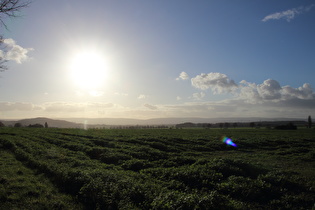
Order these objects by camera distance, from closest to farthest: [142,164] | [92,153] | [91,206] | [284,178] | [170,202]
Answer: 1. [170,202]
2. [91,206]
3. [284,178]
4. [142,164]
5. [92,153]

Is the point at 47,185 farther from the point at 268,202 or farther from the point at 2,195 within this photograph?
the point at 268,202

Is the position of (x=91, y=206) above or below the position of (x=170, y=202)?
below

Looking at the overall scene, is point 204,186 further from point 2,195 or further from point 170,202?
point 2,195

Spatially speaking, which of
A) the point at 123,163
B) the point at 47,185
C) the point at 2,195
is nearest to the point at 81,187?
the point at 47,185

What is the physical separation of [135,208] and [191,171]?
5.49m

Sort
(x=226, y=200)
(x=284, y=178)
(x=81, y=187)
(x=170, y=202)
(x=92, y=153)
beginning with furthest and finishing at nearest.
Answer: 1. (x=92, y=153)
2. (x=284, y=178)
3. (x=81, y=187)
4. (x=226, y=200)
5. (x=170, y=202)

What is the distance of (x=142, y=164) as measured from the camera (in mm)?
16703

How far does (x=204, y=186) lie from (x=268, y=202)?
10.5ft

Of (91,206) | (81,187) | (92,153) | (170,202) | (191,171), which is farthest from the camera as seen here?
(92,153)

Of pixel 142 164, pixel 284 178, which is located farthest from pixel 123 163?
pixel 284 178

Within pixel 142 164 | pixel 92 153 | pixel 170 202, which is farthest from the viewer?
pixel 92 153

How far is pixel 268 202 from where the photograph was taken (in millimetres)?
9055

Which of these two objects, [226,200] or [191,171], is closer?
[226,200]

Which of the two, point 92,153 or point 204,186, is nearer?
point 204,186
